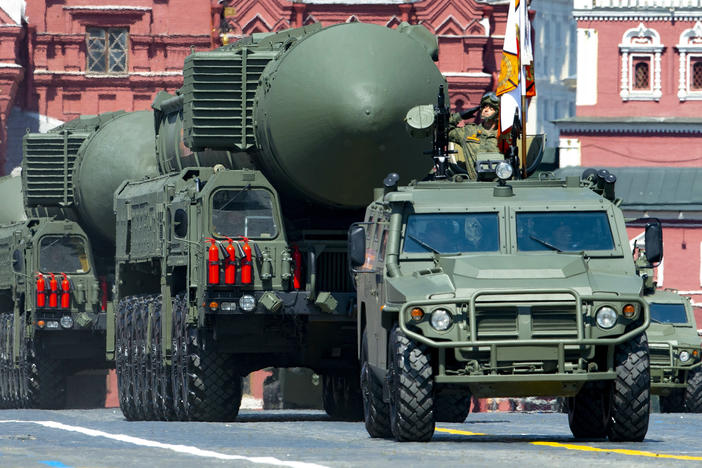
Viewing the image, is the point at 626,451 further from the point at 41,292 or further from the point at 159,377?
the point at 41,292

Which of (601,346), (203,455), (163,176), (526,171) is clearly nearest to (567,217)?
(601,346)

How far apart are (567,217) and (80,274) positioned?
17.6m

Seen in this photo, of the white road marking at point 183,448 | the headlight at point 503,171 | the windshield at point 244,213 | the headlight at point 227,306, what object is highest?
the headlight at point 503,171

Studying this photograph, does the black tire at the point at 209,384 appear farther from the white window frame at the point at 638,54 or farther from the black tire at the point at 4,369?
the white window frame at the point at 638,54

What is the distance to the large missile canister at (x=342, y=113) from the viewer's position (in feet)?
82.0

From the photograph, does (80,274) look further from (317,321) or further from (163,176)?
(317,321)

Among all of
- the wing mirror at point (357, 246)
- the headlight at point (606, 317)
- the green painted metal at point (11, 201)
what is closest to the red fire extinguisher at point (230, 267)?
the wing mirror at point (357, 246)

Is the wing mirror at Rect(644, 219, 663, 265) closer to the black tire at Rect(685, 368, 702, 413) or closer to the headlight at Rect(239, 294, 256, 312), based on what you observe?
the headlight at Rect(239, 294, 256, 312)

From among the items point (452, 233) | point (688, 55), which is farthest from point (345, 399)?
point (688, 55)

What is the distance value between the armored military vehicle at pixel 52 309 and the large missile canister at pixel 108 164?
640 millimetres

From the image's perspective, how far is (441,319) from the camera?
1762 cm

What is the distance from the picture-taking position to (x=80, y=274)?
117 ft

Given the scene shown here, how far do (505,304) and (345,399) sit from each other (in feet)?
35.2

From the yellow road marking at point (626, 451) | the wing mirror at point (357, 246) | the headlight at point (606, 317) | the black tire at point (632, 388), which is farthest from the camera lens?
the wing mirror at point (357, 246)
